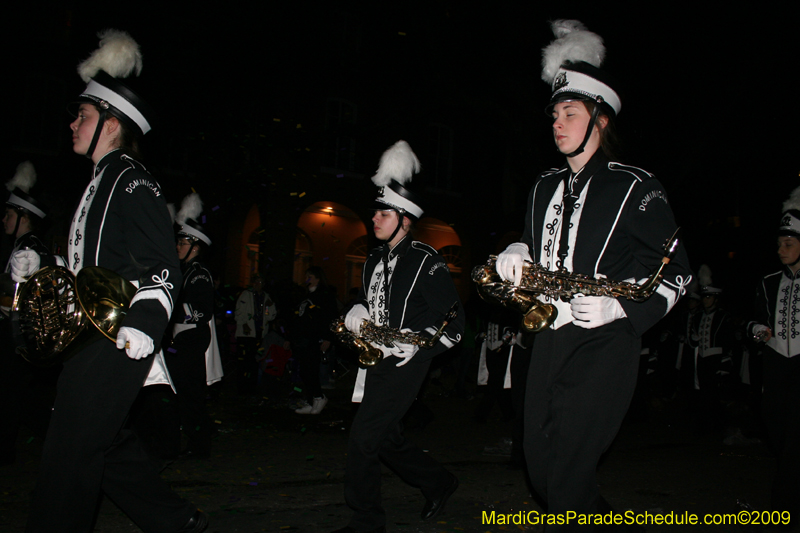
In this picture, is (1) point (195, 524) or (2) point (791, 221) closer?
(1) point (195, 524)

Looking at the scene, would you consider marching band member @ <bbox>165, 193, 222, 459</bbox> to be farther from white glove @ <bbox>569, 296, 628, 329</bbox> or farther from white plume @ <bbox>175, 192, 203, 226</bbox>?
white glove @ <bbox>569, 296, 628, 329</bbox>

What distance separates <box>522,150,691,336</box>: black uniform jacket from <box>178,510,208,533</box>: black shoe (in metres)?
2.22

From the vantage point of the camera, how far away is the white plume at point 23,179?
669 centimetres

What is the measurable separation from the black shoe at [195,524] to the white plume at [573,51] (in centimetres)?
288

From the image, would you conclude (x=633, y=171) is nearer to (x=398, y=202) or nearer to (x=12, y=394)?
(x=398, y=202)

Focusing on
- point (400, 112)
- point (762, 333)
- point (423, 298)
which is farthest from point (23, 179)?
point (400, 112)

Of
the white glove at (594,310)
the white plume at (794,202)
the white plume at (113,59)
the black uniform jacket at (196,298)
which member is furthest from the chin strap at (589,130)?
the black uniform jacket at (196,298)

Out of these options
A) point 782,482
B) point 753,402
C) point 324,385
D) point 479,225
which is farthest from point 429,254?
point 479,225

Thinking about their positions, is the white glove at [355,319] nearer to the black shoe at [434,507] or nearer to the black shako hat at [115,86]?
the black shoe at [434,507]

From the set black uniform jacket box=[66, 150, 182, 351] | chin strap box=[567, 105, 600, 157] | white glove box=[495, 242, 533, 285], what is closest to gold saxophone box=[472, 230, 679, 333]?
white glove box=[495, 242, 533, 285]

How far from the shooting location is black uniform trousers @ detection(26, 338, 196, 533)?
2.78 metres

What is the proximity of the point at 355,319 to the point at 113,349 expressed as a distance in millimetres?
1826

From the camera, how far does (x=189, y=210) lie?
712 cm

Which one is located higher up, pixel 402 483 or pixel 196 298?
pixel 196 298
